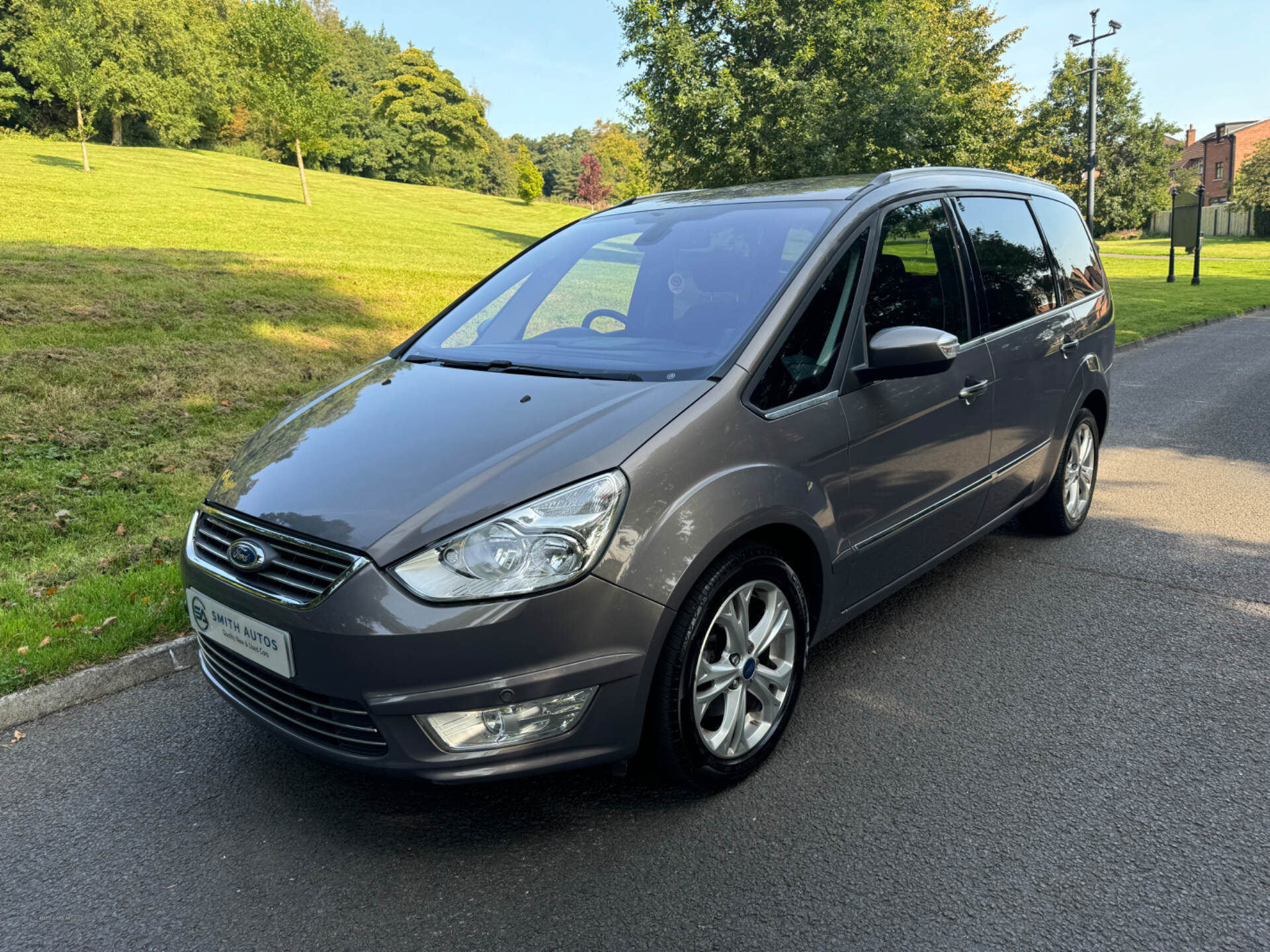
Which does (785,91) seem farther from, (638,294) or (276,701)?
(276,701)

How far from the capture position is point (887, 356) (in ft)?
10.2

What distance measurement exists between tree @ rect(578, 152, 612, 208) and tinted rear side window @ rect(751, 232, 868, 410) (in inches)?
3781

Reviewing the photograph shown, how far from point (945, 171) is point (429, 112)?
76.0 m

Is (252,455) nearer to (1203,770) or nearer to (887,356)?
(887,356)

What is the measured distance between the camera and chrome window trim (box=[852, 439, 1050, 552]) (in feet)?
10.9

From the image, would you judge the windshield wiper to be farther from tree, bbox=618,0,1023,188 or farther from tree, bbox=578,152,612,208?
tree, bbox=578,152,612,208

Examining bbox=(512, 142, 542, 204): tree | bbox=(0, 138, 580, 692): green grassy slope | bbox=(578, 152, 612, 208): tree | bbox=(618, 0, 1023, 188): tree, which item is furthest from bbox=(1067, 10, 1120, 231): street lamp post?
bbox=(578, 152, 612, 208): tree

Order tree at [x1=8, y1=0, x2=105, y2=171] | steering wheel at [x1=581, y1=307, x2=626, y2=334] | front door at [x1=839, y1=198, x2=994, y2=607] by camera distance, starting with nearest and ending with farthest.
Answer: front door at [x1=839, y1=198, x2=994, y2=607], steering wheel at [x1=581, y1=307, x2=626, y2=334], tree at [x1=8, y1=0, x2=105, y2=171]

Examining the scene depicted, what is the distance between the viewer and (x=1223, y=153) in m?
73.4

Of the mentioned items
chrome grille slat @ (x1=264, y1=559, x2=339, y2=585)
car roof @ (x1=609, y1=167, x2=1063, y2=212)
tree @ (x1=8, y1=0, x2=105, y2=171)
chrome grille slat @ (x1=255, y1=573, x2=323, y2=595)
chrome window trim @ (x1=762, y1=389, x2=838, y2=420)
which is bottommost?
chrome grille slat @ (x1=255, y1=573, x2=323, y2=595)

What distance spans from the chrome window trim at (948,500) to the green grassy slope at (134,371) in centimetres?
163

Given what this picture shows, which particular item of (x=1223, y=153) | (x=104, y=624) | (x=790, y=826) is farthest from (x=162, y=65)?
(x=1223, y=153)

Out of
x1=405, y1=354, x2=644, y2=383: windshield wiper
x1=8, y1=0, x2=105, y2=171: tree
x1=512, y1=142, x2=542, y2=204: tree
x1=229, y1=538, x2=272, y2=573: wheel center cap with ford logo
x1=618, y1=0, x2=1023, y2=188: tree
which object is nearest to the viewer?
x1=229, y1=538, x2=272, y2=573: wheel center cap with ford logo

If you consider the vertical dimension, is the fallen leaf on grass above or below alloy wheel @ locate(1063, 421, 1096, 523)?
below
